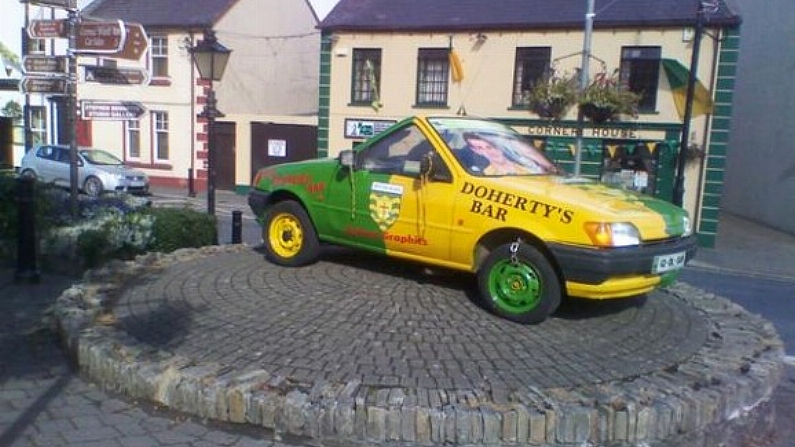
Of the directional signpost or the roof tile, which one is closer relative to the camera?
the directional signpost

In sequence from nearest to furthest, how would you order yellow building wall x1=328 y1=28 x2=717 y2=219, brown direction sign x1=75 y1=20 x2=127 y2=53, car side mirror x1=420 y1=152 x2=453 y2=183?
1. car side mirror x1=420 y1=152 x2=453 y2=183
2. brown direction sign x1=75 y1=20 x2=127 y2=53
3. yellow building wall x1=328 y1=28 x2=717 y2=219

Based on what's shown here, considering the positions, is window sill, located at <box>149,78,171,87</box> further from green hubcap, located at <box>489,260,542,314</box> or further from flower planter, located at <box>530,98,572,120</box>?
green hubcap, located at <box>489,260,542,314</box>

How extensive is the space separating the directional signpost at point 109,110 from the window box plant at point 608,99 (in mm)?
11262

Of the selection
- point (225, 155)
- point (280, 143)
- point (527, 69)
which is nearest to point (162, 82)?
point (225, 155)

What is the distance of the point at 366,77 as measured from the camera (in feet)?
63.6

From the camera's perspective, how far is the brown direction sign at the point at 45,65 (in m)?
7.60

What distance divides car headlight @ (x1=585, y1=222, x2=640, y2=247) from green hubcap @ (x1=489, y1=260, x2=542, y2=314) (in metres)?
0.52

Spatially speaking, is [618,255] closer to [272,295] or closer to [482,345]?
[482,345]

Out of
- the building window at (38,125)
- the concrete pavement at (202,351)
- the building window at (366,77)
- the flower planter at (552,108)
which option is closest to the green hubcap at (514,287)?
the concrete pavement at (202,351)

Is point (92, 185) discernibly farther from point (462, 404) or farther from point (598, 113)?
point (462, 404)

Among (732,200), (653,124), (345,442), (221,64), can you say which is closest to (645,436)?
(345,442)

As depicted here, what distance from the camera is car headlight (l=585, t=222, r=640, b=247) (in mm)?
4352

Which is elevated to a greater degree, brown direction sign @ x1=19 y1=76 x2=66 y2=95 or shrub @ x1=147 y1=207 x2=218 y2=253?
brown direction sign @ x1=19 y1=76 x2=66 y2=95

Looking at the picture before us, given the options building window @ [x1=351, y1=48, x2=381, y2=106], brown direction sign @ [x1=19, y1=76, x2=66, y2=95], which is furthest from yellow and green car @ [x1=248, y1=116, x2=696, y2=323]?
building window @ [x1=351, y1=48, x2=381, y2=106]
